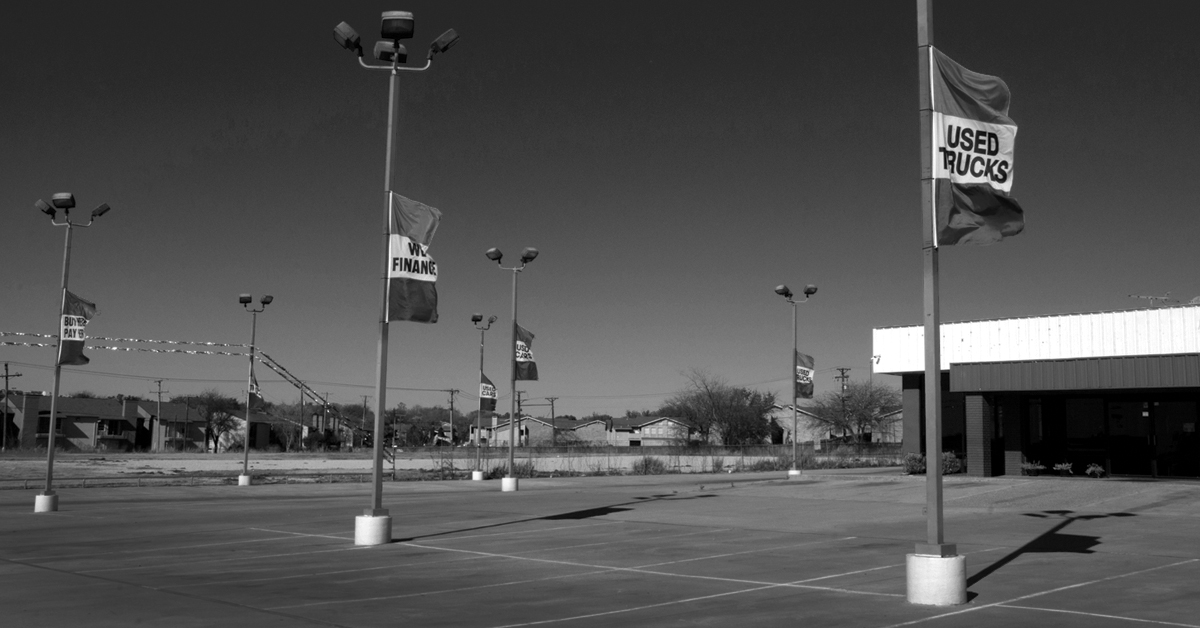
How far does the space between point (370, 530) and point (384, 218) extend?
16.5 feet

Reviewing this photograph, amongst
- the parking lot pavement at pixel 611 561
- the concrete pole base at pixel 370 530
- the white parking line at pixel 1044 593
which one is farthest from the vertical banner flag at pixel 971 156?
the concrete pole base at pixel 370 530

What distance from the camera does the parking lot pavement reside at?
32.8 ft

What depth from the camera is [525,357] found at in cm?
3284

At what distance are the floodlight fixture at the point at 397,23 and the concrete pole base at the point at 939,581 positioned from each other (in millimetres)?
11078

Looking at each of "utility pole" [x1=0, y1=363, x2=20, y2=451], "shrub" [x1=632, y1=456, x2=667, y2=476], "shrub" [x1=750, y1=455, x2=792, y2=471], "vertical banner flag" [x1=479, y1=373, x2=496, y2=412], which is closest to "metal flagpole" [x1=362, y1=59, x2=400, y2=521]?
"vertical banner flag" [x1=479, y1=373, x2=496, y2=412]

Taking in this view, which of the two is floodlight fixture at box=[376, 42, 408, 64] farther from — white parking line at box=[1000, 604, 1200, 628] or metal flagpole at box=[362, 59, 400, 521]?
white parking line at box=[1000, 604, 1200, 628]

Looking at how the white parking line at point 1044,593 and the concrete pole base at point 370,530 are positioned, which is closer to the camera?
the white parking line at point 1044,593

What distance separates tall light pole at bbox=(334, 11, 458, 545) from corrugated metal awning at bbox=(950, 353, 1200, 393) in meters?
21.1

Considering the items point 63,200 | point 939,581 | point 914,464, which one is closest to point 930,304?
point 939,581

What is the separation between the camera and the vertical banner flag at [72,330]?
24.7m

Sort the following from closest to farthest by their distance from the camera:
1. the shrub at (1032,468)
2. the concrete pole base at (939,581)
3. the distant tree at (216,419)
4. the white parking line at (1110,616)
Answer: the white parking line at (1110,616), the concrete pole base at (939,581), the shrub at (1032,468), the distant tree at (216,419)

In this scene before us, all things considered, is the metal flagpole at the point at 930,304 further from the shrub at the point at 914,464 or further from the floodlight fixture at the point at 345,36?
the shrub at the point at 914,464

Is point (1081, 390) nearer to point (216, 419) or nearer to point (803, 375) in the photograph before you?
point (803, 375)

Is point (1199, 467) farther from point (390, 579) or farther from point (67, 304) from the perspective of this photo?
point (67, 304)
